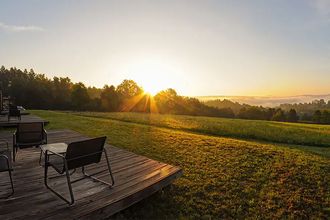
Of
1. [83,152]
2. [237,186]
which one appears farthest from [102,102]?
[83,152]

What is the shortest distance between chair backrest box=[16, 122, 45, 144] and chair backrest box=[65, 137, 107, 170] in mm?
2844

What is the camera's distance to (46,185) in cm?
425

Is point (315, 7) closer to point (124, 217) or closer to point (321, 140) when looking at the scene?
point (321, 140)

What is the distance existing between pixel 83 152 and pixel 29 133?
3.00 m

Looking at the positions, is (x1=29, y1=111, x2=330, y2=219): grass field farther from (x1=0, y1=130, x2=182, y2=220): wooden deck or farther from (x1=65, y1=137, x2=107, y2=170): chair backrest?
(x1=65, y1=137, x2=107, y2=170): chair backrest

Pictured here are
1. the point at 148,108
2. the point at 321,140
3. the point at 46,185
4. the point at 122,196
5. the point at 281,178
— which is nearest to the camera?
the point at 122,196

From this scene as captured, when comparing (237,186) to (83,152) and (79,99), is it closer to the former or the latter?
(83,152)

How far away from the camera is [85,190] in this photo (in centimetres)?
416

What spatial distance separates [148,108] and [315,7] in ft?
133

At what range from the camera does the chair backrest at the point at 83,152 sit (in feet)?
11.9

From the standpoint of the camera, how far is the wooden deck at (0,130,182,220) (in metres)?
3.36

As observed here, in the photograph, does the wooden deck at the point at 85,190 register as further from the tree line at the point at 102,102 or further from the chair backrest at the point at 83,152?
the tree line at the point at 102,102

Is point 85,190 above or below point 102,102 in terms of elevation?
below

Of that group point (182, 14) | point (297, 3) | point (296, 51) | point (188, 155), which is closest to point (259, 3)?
point (297, 3)
